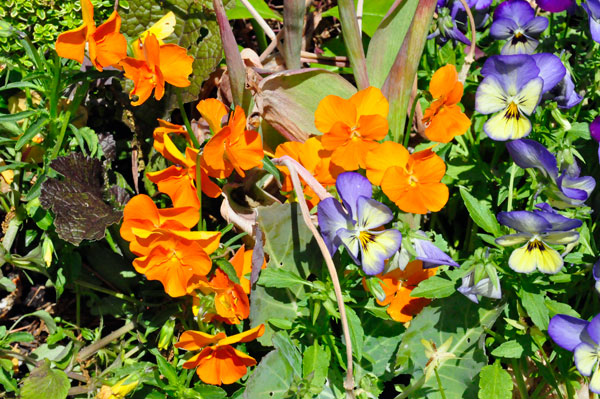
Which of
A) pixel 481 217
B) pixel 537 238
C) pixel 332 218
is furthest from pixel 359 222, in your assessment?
pixel 537 238

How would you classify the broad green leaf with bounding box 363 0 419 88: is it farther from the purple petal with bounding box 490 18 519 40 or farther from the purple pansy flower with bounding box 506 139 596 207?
the purple pansy flower with bounding box 506 139 596 207

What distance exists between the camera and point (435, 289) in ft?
4.59

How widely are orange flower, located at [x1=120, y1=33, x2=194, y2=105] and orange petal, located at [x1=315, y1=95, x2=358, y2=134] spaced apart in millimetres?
328

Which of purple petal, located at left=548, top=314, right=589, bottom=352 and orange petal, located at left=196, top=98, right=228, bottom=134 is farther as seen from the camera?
orange petal, located at left=196, top=98, right=228, bottom=134

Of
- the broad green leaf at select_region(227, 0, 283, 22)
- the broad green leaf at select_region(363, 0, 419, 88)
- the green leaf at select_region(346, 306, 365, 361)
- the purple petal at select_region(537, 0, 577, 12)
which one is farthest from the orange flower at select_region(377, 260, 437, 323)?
the broad green leaf at select_region(227, 0, 283, 22)

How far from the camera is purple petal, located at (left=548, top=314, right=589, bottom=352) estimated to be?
1262 mm

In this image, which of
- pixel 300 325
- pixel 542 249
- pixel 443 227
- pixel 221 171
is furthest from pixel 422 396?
pixel 221 171

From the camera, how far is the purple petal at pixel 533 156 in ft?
4.27

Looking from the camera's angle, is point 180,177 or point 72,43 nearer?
point 72,43

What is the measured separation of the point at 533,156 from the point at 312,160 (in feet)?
1.75

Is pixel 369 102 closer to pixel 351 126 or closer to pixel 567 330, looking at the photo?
pixel 351 126

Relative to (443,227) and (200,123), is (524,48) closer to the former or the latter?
(443,227)

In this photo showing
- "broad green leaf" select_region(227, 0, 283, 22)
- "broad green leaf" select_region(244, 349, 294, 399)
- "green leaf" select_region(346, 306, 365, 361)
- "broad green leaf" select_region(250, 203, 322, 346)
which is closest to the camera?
"green leaf" select_region(346, 306, 365, 361)

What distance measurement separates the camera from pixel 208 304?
1.47 m
